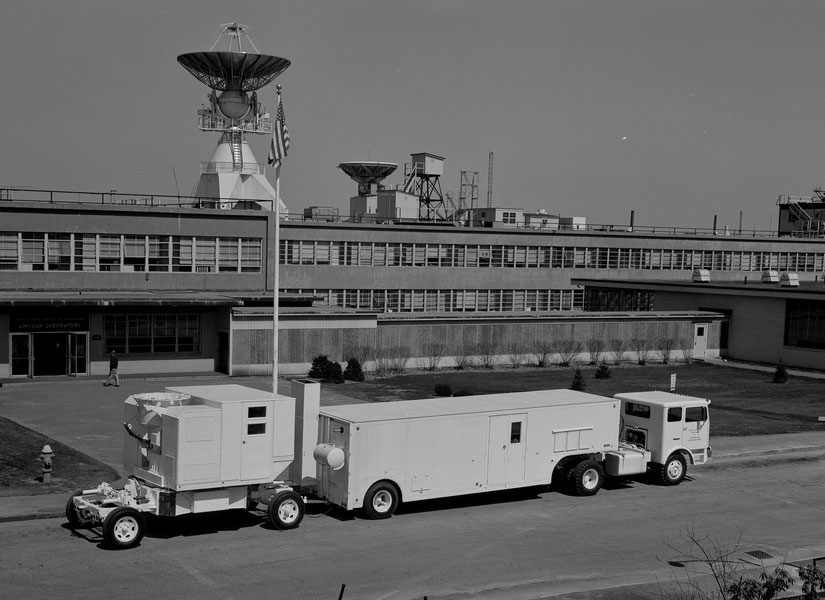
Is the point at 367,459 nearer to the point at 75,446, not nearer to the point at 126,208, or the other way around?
the point at 75,446

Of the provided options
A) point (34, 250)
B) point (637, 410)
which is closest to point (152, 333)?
point (34, 250)

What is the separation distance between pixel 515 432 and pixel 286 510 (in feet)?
19.0

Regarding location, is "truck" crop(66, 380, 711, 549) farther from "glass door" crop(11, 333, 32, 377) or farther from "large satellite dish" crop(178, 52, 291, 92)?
"large satellite dish" crop(178, 52, 291, 92)

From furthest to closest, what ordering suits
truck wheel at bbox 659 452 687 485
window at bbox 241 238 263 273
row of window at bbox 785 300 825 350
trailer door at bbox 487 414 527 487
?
1. window at bbox 241 238 263 273
2. row of window at bbox 785 300 825 350
3. truck wheel at bbox 659 452 687 485
4. trailer door at bbox 487 414 527 487

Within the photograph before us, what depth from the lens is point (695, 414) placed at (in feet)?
84.7

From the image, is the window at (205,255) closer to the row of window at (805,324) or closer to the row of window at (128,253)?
the row of window at (128,253)

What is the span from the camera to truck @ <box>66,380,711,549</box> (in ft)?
61.5

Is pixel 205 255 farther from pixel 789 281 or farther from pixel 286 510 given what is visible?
pixel 789 281

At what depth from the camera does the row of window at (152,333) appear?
141 ft

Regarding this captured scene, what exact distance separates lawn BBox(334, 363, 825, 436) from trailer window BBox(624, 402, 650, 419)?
296 inches

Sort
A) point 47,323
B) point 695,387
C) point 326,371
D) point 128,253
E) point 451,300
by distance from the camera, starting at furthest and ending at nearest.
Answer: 1. point 451,300
2. point 128,253
3. point 695,387
4. point 326,371
5. point 47,323

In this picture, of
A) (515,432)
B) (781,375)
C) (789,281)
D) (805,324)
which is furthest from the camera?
(789,281)

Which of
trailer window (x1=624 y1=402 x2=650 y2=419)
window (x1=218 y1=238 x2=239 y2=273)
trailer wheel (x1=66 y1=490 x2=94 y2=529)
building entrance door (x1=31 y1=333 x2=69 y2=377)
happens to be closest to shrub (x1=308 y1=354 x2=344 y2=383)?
building entrance door (x1=31 y1=333 x2=69 y2=377)

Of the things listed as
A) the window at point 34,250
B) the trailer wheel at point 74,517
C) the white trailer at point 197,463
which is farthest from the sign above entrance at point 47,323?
the trailer wheel at point 74,517
